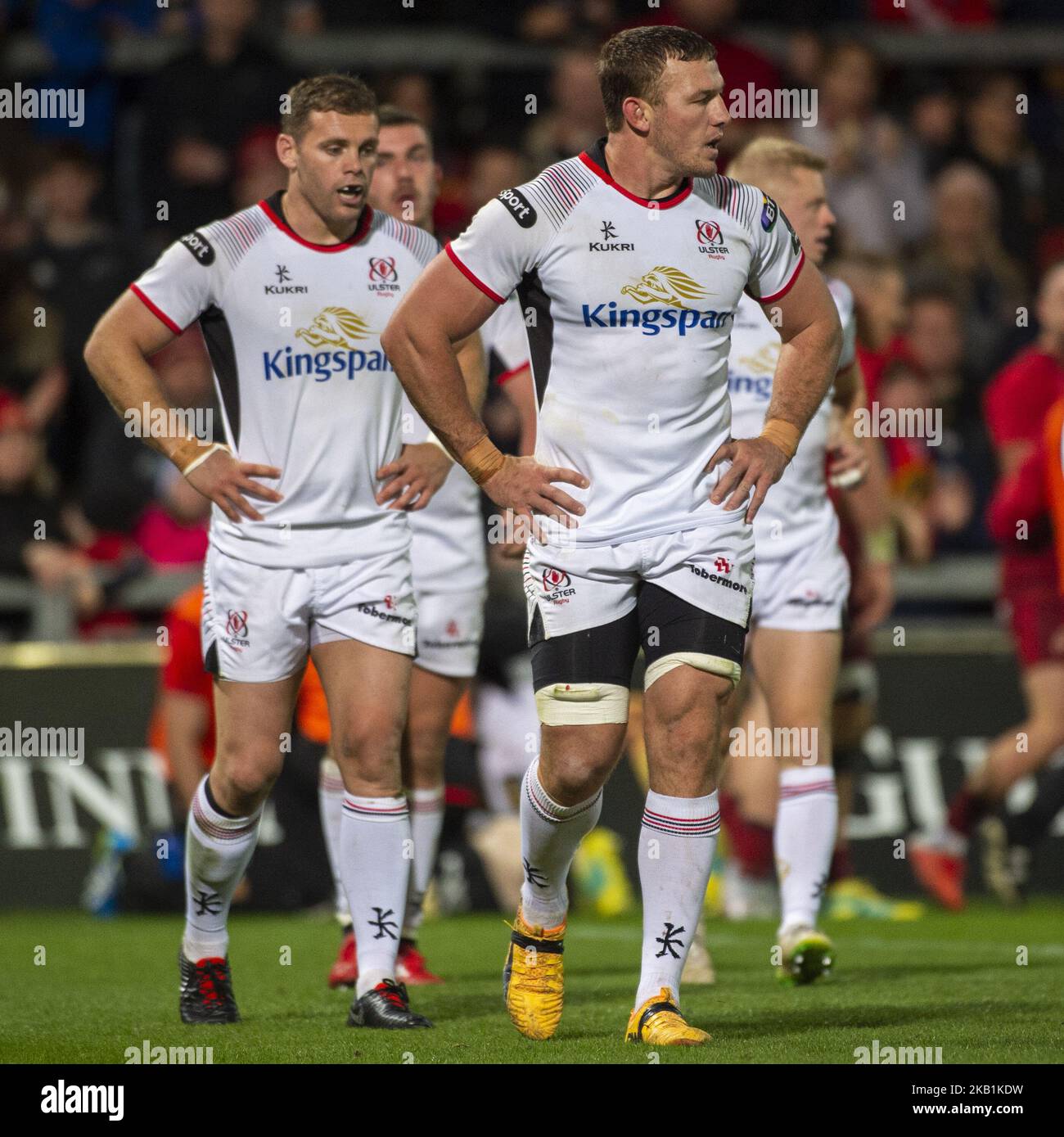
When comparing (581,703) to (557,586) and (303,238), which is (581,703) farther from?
(303,238)

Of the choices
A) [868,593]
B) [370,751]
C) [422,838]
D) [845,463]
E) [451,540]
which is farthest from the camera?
[868,593]

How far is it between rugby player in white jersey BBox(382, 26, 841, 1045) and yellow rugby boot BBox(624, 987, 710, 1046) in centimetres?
3

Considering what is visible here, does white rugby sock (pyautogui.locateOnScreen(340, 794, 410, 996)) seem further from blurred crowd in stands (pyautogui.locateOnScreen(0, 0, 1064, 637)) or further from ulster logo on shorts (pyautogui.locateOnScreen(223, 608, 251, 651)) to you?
blurred crowd in stands (pyautogui.locateOnScreen(0, 0, 1064, 637))

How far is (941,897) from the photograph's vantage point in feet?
37.0

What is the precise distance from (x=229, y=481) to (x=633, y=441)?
1.30 m

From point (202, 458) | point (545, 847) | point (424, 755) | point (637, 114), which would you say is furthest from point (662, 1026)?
point (424, 755)

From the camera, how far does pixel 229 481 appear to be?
6.37 meters

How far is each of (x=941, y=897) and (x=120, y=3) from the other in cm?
885

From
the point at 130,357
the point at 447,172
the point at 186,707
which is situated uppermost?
the point at 447,172

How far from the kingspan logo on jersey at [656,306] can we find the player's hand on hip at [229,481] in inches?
A: 47.7

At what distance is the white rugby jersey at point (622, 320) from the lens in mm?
5777

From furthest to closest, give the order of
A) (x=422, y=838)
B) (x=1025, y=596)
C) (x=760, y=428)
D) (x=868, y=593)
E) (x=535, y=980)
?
(x=1025, y=596)
(x=868, y=593)
(x=422, y=838)
(x=760, y=428)
(x=535, y=980)

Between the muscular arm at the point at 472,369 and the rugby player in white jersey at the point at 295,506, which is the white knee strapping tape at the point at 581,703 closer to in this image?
the rugby player in white jersey at the point at 295,506
